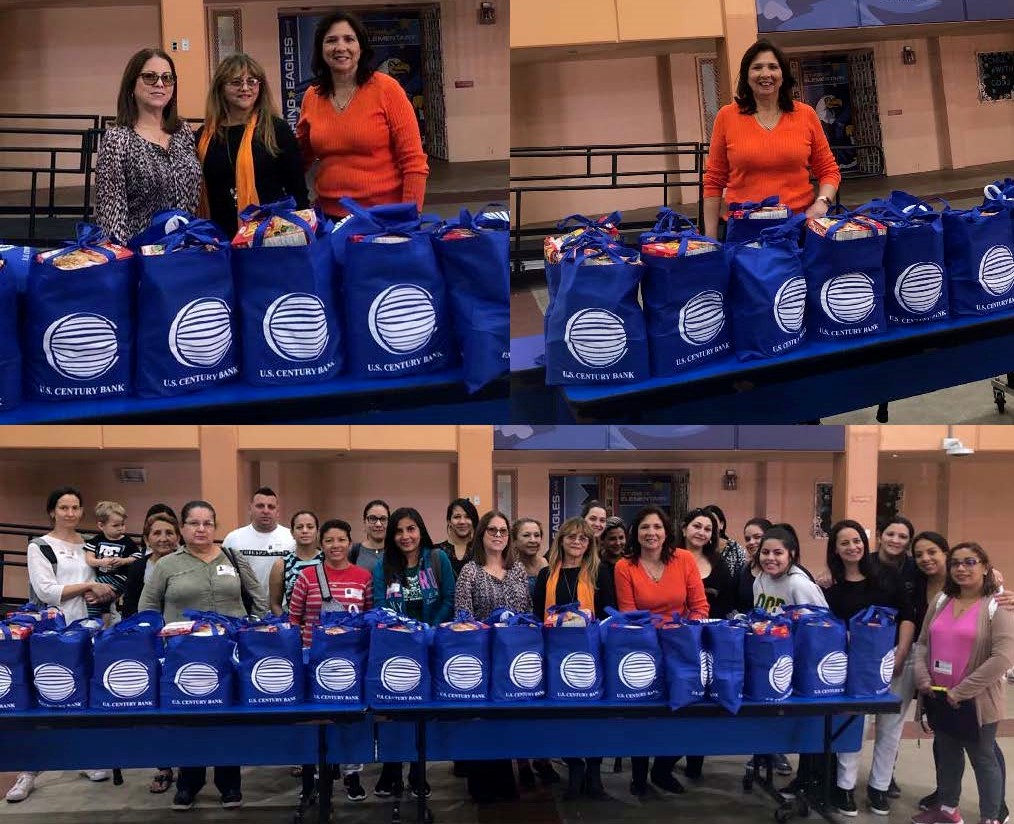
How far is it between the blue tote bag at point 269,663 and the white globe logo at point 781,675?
1.55m

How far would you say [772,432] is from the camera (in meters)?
3.90

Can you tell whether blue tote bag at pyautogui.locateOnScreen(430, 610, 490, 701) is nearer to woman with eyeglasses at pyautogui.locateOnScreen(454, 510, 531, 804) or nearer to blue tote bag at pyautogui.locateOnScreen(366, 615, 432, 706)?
blue tote bag at pyautogui.locateOnScreen(366, 615, 432, 706)

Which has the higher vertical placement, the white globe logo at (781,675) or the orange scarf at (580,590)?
the orange scarf at (580,590)

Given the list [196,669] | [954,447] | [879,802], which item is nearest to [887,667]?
[879,802]

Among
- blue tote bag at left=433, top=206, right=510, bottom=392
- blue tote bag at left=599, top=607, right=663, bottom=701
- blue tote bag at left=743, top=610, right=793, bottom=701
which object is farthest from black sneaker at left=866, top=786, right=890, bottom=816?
blue tote bag at left=433, top=206, right=510, bottom=392

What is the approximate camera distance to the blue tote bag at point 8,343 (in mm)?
2605

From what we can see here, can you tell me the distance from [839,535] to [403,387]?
5.77 feet

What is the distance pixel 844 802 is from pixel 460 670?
1.51 meters

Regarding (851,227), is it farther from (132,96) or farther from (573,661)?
(132,96)

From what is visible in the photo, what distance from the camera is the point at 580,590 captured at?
3.70m

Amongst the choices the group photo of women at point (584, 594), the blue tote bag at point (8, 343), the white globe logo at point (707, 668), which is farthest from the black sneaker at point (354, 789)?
the blue tote bag at point (8, 343)

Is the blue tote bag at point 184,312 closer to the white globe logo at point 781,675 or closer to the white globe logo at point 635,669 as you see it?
the white globe logo at point 635,669

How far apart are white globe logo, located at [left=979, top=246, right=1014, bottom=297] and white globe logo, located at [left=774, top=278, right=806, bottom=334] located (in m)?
0.64

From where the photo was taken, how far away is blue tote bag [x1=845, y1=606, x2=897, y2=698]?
140 inches
